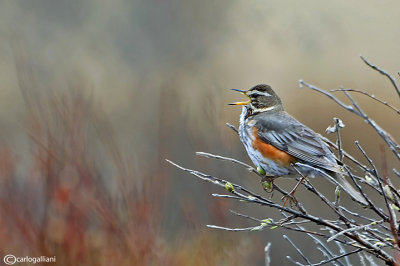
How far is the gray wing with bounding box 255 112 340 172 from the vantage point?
208 inches

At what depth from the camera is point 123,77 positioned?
18672 mm

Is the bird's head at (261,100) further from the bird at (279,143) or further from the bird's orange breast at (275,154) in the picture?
the bird's orange breast at (275,154)

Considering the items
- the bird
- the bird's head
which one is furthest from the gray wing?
the bird's head

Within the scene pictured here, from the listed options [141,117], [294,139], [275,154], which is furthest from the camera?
[141,117]

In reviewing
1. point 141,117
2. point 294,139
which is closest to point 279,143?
point 294,139

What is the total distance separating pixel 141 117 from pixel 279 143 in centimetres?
1079

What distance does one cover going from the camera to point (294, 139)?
5.67 m

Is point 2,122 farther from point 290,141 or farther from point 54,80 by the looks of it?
point 290,141

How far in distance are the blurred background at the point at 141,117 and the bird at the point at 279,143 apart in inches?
24.0

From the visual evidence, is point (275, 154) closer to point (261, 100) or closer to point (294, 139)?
point (294, 139)

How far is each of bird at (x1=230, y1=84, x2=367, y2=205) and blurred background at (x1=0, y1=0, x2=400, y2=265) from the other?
2.00 ft

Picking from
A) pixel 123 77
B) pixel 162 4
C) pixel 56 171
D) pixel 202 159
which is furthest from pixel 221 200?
pixel 162 4

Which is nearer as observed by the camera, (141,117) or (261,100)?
(261,100)

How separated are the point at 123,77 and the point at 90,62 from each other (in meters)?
1.13
